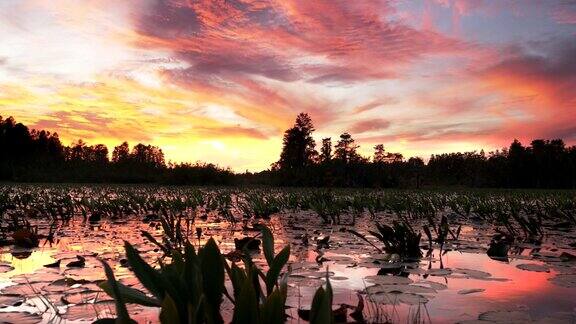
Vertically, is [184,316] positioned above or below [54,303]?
above

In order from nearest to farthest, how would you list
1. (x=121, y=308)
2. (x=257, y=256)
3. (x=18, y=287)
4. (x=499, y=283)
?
(x=121, y=308)
(x=18, y=287)
(x=499, y=283)
(x=257, y=256)

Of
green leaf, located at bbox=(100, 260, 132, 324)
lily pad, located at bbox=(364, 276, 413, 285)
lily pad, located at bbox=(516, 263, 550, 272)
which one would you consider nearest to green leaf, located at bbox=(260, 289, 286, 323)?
green leaf, located at bbox=(100, 260, 132, 324)

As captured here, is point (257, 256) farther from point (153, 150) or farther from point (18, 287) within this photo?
point (153, 150)

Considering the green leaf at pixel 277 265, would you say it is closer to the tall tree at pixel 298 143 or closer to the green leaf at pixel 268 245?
the green leaf at pixel 268 245

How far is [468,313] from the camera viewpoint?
2.36 m

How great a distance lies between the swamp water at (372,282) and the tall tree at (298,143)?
57.2 meters

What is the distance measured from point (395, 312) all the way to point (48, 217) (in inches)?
286

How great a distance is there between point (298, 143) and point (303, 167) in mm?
27360

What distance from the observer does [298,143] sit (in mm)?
63500

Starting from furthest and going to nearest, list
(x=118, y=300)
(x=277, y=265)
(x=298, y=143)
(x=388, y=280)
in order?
1. (x=298, y=143)
2. (x=388, y=280)
3. (x=277, y=265)
4. (x=118, y=300)

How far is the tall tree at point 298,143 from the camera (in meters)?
62.9

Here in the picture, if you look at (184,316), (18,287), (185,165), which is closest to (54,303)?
(18,287)

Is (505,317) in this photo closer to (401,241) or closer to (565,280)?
(565,280)

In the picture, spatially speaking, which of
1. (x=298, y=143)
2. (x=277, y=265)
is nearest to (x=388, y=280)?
(x=277, y=265)
